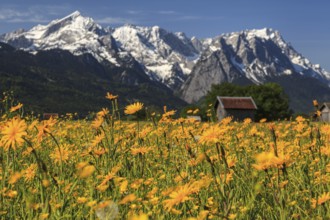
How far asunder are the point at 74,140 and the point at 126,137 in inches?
110

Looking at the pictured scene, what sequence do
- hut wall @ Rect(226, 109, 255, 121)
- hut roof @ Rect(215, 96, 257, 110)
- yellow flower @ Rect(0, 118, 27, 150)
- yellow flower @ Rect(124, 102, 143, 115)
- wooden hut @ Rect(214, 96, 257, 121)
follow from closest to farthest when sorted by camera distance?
1. yellow flower @ Rect(0, 118, 27, 150)
2. yellow flower @ Rect(124, 102, 143, 115)
3. hut roof @ Rect(215, 96, 257, 110)
4. wooden hut @ Rect(214, 96, 257, 121)
5. hut wall @ Rect(226, 109, 255, 121)

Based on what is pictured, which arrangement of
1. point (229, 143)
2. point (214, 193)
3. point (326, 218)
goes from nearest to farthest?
point (326, 218), point (214, 193), point (229, 143)

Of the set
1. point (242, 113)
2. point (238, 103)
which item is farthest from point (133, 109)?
point (238, 103)

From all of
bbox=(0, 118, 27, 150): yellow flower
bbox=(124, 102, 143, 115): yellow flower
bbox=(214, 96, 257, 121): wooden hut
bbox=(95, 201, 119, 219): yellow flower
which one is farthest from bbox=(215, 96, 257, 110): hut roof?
bbox=(0, 118, 27, 150): yellow flower

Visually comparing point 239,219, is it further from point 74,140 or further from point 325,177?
point 74,140

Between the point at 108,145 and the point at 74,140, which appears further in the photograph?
the point at 74,140

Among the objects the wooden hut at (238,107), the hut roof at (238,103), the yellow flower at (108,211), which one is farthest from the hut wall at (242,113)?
the yellow flower at (108,211)

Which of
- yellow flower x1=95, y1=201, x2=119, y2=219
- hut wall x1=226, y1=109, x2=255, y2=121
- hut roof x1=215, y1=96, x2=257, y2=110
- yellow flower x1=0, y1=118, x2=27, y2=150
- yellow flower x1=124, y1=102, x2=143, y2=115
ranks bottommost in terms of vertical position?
hut wall x1=226, y1=109, x2=255, y2=121

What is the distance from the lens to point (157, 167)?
6168 millimetres

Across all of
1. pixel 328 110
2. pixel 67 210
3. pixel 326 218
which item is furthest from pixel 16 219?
pixel 328 110

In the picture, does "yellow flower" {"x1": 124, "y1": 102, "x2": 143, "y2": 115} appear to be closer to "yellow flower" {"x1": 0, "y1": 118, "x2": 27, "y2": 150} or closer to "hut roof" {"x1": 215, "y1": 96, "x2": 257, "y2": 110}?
"yellow flower" {"x1": 0, "y1": 118, "x2": 27, "y2": 150}

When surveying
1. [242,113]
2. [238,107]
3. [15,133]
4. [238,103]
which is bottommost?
[242,113]

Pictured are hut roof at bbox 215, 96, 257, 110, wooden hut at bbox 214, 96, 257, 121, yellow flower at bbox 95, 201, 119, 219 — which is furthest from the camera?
wooden hut at bbox 214, 96, 257, 121

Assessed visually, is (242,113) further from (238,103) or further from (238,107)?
(238,103)
